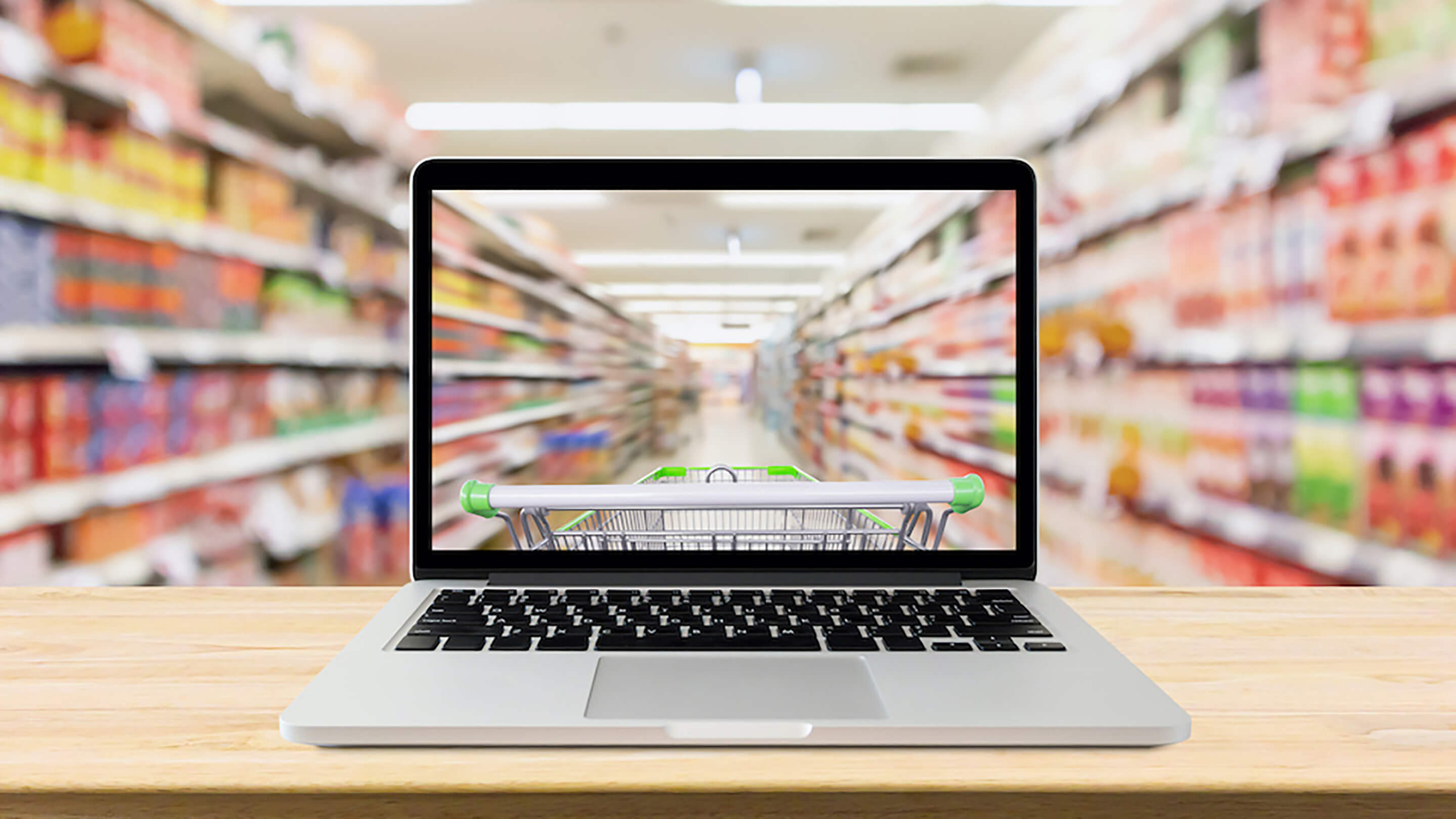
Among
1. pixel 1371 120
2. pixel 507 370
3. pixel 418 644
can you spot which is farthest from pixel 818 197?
pixel 1371 120

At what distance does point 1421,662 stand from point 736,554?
68 cm

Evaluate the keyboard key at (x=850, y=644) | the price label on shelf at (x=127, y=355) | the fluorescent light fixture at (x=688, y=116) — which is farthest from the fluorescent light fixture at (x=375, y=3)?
the keyboard key at (x=850, y=644)

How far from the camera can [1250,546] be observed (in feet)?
5.65

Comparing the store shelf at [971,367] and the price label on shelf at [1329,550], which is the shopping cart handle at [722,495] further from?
the price label on shelf at [1329,550]

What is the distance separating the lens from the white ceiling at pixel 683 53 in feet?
9.15

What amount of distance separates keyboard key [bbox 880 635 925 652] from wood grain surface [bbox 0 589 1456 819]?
0.14 metres

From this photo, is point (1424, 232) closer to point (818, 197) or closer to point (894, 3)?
point (818, 197)

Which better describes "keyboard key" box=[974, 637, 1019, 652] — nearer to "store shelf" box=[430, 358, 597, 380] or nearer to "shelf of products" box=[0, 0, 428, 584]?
"store shelf" box=[430, 358, 597, 380]

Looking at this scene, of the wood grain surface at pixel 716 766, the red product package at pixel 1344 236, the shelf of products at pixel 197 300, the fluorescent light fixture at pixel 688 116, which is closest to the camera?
the wood grain surface at pixel 716 766

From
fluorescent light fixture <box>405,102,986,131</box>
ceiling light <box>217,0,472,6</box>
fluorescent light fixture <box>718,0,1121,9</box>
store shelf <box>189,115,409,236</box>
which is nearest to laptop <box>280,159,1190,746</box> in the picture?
store shelf <box>189,115,409,236</box>

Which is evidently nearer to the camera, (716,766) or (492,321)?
(716,766)

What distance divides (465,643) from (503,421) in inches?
20.0

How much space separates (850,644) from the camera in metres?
0.69

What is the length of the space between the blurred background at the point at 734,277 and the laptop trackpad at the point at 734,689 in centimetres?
28
